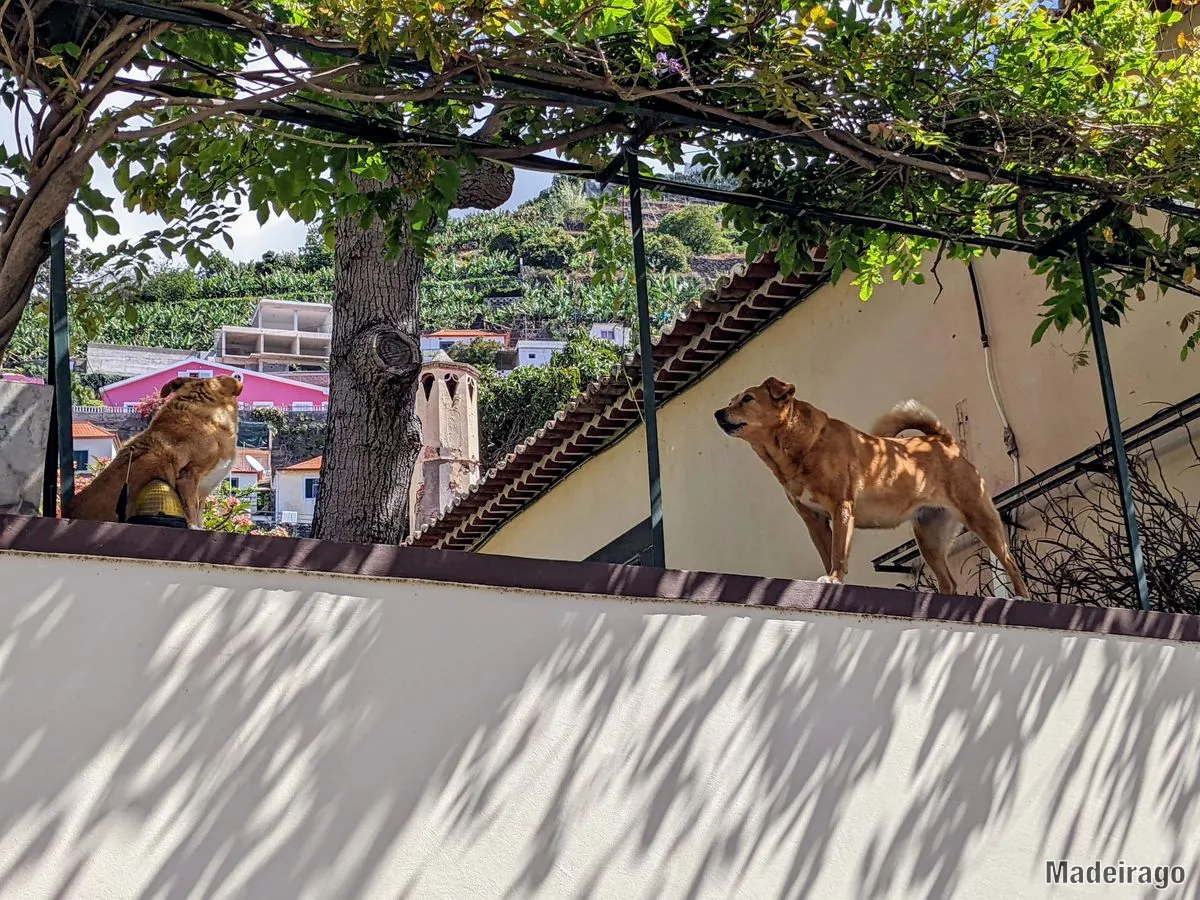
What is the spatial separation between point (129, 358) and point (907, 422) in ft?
118

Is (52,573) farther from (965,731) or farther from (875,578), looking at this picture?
(875,578)

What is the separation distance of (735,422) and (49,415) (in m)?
2.59

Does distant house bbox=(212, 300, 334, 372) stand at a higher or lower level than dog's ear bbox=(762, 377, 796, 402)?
higher

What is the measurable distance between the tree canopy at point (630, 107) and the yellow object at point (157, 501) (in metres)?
0.63

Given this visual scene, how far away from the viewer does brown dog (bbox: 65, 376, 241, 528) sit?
13.8 feet

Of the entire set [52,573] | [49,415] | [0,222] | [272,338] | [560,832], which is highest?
[272,338]

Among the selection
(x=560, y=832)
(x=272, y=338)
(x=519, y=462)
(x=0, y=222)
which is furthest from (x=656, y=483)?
(x=272, y=338)

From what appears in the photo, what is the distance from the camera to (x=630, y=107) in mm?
4598

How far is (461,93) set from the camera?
180 inches

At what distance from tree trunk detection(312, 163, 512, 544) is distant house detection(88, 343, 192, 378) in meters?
31.5

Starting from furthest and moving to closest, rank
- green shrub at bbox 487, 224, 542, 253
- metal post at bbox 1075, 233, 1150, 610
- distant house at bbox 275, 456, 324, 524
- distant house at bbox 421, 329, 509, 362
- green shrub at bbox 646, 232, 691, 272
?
green shrub at bbox 487, 224, 542, 253, distant house at bbox 421, 329, 509, 362, green shrub at bbox 646, 232, 691, 272, distant house at bbox 275, 456, 324, 524, metal post at bbox 1075, 233, 1150, 610

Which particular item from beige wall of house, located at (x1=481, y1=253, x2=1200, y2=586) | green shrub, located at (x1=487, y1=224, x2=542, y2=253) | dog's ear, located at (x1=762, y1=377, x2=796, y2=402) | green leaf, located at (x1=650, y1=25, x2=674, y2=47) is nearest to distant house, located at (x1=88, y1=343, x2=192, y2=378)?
green shrub, located at (x1=487, y1=224, x2=542, y2=253)

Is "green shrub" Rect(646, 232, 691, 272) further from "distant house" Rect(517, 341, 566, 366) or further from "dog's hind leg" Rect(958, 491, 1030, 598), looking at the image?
"dog's hind leg" Rect(958, 491, 1030, 598)

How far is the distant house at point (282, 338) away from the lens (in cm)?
4153
